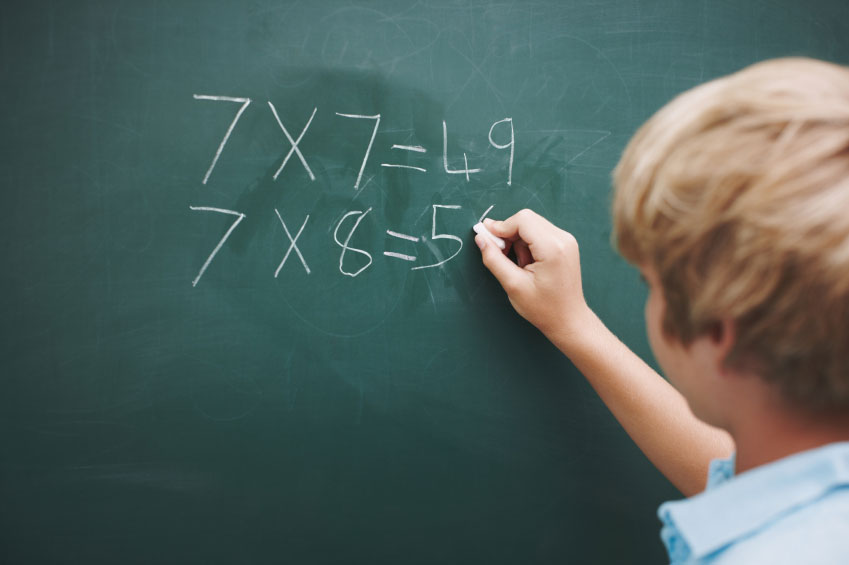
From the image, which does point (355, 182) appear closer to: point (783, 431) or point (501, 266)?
point (501, 266)

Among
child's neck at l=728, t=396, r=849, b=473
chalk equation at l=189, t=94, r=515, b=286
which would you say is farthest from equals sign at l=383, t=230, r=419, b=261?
child's neck at l=728, t=396, r=849, b=473

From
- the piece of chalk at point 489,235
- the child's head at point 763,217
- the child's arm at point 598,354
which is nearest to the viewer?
the child's head at point 763,217

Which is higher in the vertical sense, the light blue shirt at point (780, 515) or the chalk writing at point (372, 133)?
the chalk writing at point (372, 133)

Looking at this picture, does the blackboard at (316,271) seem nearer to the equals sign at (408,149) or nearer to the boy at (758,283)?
the equals sign at (408,149)

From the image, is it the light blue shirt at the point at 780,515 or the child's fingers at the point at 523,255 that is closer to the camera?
the light blue shirt at the point at 780,515

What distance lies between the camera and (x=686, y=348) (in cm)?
48

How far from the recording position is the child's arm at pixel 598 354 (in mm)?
718

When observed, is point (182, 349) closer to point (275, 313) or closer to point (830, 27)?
point (275, 313)

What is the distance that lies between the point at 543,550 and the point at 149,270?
2.50 feet

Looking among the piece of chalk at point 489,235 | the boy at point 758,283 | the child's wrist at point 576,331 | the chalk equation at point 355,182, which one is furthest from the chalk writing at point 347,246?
the boy at point 758,283

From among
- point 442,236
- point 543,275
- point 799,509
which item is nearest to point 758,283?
point 799,509

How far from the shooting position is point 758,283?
0.40m

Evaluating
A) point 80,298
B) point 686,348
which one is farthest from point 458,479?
point 80,298

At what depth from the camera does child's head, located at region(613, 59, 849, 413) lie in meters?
0.38
